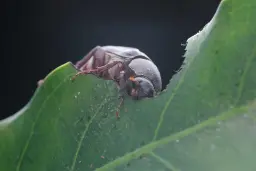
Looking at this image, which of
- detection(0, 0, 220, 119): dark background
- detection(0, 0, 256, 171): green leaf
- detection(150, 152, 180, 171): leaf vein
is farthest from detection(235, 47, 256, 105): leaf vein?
detection(0, 0, 220, 119): dark background

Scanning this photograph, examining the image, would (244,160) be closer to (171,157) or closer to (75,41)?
(171,157)

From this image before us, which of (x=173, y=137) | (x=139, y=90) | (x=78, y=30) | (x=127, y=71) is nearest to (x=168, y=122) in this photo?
(x=173, y=137)

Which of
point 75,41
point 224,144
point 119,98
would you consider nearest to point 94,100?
point 119,98

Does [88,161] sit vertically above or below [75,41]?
above

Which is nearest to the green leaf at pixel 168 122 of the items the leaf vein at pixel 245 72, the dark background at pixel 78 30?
the leaf vein at pixel 245 72

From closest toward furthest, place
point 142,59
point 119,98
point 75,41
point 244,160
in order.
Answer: point 244,160
point 119,98
point 142,59
point 75,41

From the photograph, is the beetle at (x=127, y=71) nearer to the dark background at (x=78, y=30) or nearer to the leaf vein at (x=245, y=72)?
the leaf vein at (x=245, y=72)
